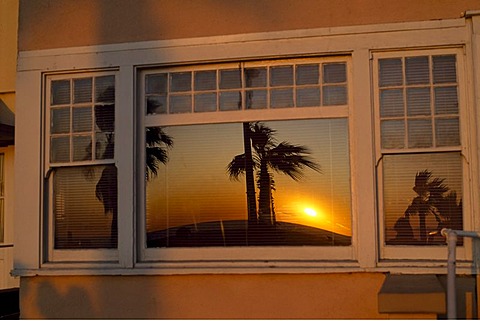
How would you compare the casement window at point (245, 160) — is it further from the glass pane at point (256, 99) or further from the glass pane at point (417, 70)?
the glass pane at point (417, 70)

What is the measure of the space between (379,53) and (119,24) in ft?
7.36

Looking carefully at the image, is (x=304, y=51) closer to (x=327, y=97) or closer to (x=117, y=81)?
(x=327, y=97)

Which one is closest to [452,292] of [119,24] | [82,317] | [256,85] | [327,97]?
[327,97]

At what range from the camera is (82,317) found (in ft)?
19.7

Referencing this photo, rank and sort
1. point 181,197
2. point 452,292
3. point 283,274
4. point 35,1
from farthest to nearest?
point 35,1 → point 181,197 → point 283,274 → point 452,292

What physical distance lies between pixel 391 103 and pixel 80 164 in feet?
8.93

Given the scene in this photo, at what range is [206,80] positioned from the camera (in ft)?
19.9

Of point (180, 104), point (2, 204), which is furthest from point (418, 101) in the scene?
point (2, 204)

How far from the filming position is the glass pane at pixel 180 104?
6.09 m

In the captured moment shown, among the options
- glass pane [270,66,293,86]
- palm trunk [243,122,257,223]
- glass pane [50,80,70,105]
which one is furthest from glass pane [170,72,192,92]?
glass pane [50,80,70,105]

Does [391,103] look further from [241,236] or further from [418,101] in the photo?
[241,236]

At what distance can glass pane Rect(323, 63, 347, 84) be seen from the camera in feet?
19.0

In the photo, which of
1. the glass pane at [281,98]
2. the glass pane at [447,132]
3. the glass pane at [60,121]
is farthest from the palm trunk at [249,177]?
the glass pane at [60,121]

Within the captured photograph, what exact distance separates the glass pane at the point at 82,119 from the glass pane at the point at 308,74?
73.8 inches
